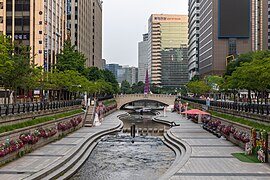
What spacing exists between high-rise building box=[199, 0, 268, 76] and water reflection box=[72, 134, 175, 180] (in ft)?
316

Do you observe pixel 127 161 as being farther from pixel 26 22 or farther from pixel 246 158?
pixel 26 22

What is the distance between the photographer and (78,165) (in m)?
27.7

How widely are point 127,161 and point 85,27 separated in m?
116

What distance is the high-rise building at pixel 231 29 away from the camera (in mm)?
132125

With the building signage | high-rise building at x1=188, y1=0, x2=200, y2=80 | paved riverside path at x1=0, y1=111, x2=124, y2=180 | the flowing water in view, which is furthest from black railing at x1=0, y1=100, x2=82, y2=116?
high-rise building at x1=188, y1=0, x2=200, y2=80

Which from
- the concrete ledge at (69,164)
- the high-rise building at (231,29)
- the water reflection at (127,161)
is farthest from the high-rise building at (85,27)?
the concrete ledge at (69,164)

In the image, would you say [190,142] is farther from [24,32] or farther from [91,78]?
[91,78]

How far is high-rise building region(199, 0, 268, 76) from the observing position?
132 m

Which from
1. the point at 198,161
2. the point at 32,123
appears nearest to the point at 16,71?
the point at 32,123

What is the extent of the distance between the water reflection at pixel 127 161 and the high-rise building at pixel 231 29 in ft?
316

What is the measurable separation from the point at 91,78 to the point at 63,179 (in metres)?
89.1

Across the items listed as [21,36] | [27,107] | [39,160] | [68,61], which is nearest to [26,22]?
[21,36]

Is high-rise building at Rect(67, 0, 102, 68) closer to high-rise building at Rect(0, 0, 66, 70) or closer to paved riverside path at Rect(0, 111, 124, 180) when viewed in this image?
high-rise building at Rect(0, 0, 66, 70)

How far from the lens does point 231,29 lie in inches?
5281
